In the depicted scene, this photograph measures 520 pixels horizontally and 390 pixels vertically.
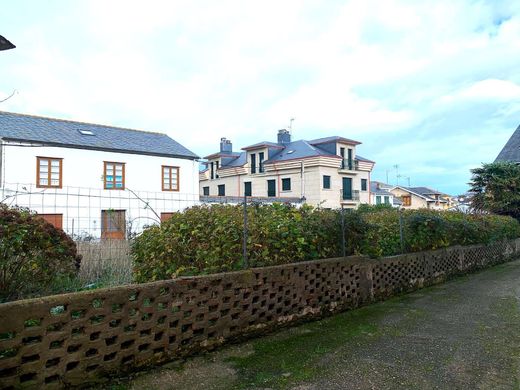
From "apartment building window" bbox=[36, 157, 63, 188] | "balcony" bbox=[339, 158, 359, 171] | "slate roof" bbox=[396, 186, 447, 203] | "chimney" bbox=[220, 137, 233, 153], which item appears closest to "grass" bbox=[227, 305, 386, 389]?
"apartment building window" bbox=[36, 157, 63, 188]

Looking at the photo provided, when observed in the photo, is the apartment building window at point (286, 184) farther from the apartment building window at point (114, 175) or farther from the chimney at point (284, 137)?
the apartment building window at point (114, 175)

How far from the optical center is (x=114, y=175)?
23297 millimetres

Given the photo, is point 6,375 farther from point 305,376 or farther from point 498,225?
point 498,225

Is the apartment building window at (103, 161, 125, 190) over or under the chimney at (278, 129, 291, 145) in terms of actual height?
under

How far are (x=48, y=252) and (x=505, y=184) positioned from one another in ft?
58.3

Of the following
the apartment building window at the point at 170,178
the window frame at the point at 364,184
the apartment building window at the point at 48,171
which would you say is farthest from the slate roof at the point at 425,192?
the apartment building window at the point at 48,171

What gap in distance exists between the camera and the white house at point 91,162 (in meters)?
19.8

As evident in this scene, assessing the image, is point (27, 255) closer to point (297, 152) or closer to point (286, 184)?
point (286, 184)

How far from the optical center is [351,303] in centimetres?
588

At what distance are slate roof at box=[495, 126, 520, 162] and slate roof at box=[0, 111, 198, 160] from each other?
19.6m

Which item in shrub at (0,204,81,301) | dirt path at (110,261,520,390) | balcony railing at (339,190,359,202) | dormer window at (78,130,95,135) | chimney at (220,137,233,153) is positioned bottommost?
dirt path at (110,261,520,390)

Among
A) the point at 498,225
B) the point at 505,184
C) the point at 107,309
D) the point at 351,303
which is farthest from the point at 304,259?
the point at 505,184

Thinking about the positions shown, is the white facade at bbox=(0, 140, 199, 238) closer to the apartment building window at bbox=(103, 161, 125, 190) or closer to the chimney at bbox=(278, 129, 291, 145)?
the apartment building window at bbox=(103, 161, 125, 190)

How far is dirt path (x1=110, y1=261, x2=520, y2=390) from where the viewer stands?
3264 mm
